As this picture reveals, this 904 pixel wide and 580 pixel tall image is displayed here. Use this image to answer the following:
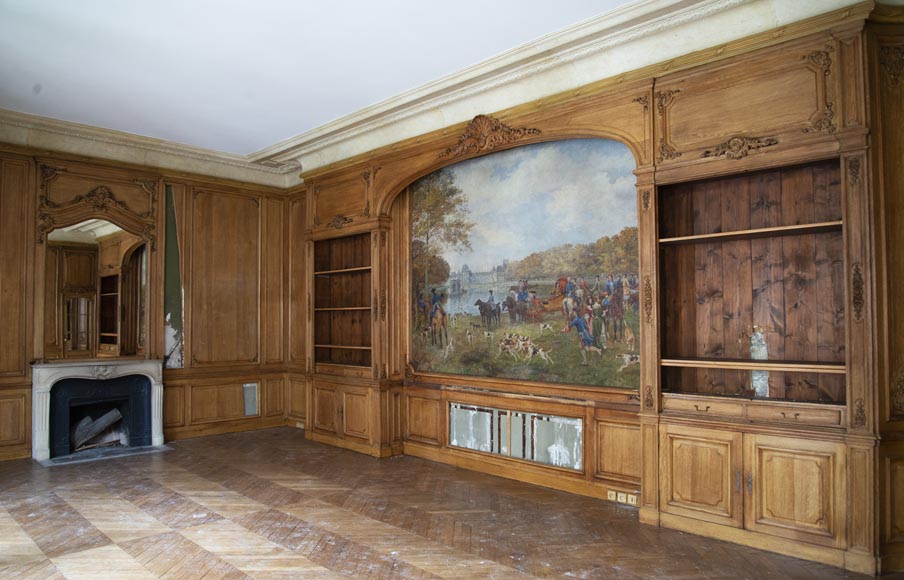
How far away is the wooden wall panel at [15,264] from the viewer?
21.4 ft

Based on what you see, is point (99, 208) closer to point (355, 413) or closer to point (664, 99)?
point (355, 413)

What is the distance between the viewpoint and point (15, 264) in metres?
6.59

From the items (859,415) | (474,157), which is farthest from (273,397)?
(859,415)

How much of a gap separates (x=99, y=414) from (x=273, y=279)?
8.89 feet

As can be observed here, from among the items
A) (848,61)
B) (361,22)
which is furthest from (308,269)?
(848,61)

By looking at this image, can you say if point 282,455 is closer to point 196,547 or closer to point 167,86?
point 196,547

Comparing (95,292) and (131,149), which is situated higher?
(131,149)

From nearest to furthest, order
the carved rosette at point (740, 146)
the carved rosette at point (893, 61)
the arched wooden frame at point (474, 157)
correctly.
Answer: the carved rosette at point (893, 61), the carved rosette at point (740, 146), the arched wooden frame at point (474, 157)

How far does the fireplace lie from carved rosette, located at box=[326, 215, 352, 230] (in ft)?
8.83

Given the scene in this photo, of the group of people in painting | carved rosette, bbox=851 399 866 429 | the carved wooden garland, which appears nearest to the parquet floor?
carved rosette, bbox=851 399 866 429

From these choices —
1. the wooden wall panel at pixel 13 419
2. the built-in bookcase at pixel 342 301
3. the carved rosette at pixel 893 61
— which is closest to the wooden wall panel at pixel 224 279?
the built-in bookcase at pixel 342 301

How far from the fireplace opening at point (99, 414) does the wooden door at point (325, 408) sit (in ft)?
6.44

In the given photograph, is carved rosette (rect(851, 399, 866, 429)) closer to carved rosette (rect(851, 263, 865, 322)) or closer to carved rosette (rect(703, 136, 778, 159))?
carved rosette (rect(851, 263, 865, 322))

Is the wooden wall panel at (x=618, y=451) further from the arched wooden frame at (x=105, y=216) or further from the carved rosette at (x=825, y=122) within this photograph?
the arched wooden frame at (x=105, y=216)
